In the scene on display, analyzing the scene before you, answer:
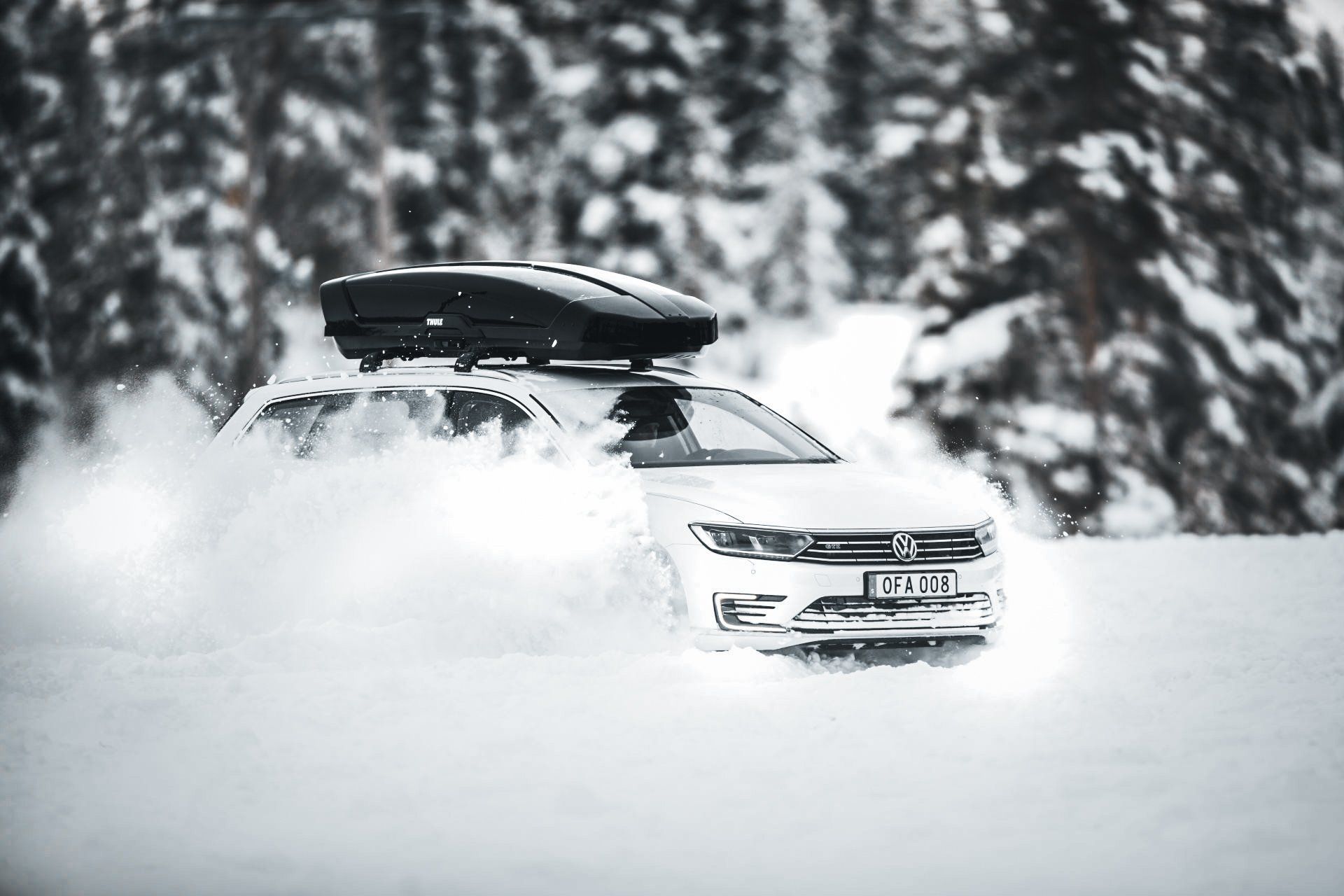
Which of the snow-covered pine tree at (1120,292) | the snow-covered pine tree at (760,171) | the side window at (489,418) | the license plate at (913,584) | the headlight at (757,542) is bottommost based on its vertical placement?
the license plate at (913,584)

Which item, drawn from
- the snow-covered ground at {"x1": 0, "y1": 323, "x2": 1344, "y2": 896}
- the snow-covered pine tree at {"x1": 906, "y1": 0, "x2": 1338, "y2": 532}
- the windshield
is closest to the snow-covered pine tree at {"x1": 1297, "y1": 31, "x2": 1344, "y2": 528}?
the snow-covered pine tree at {"x1": 906, "y1": 0, "x2": 1338, "y2": 532}

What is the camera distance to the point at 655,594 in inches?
292

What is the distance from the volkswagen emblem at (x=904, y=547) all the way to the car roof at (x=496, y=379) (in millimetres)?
1771

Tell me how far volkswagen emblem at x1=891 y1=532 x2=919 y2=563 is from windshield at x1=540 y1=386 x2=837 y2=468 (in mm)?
1142

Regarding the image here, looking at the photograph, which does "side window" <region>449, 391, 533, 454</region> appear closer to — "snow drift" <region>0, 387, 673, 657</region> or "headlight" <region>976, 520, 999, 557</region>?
"snow drift" <region>0, 387, 673, 657</region>

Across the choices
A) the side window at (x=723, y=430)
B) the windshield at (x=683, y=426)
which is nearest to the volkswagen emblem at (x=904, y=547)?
the windshield at (x=683, y=426)

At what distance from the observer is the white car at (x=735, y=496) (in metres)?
7.30

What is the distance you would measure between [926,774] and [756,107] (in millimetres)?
21793

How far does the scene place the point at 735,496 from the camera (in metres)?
7.53

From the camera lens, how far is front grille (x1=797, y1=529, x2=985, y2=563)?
7348 mm

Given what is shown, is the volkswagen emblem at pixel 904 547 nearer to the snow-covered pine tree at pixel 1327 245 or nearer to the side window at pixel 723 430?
the side window at pixel 723 430

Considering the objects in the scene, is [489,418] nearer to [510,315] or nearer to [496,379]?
[496,379]

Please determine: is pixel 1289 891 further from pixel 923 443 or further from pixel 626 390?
pixel 923 443

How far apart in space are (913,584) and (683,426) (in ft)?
5.61
